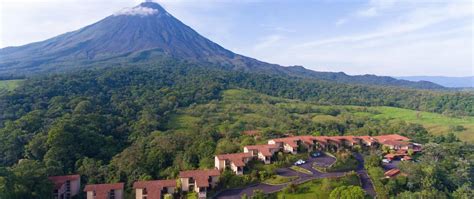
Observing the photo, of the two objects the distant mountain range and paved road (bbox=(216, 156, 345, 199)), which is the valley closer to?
paved road (bbox=(216, 156, 345, 199))

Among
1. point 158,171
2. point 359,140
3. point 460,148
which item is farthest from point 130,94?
point 460,148

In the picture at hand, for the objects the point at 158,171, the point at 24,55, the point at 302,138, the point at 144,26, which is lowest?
the point at 158,171

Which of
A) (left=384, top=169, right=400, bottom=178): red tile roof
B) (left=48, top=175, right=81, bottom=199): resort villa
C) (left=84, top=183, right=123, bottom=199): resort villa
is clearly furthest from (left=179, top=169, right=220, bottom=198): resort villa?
(left=384, top=169, right=400, bottom=178): red tile roof

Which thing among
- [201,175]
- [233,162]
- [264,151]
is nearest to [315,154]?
[264,151]

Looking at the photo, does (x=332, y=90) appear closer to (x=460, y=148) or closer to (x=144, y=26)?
(x=460, y=148)

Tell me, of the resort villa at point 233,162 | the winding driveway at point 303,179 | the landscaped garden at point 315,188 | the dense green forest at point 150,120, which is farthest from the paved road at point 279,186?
the dense green forest at point 150,120

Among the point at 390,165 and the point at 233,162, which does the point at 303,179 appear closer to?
the point at 233,162
